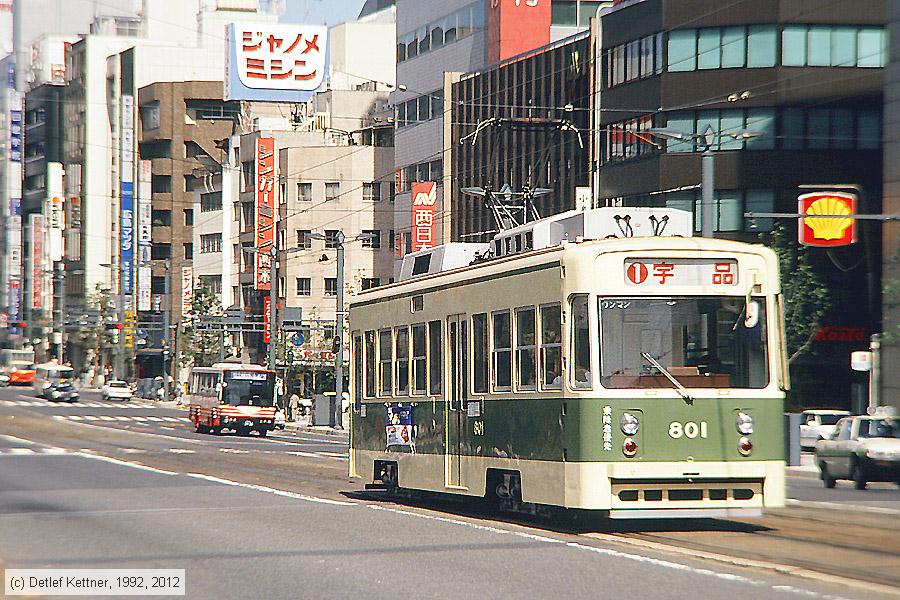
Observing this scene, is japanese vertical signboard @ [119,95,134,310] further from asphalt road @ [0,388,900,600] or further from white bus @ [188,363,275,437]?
asphalt road @ [0,388,900,600]

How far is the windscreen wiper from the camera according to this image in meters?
16.2

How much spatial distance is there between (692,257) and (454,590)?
19.4ft

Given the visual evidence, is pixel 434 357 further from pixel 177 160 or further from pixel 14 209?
pixel 14 209

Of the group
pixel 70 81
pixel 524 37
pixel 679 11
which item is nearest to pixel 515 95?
pixel 524 37

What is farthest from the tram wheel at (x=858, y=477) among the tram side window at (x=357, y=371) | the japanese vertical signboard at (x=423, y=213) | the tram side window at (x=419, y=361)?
the japanese vertical signboard at (x=423, y=213)

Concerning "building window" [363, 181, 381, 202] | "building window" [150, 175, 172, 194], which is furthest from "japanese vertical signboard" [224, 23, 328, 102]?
"building window" [150, 175, 172, 194]

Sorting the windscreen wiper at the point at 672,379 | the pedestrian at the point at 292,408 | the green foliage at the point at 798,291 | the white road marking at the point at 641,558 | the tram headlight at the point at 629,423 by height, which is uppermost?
the green foliage at the point at 798,291

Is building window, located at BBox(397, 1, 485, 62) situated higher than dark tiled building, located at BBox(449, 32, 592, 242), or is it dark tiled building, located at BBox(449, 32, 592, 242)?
building window, located at BBox(397, 1, 485, 62)

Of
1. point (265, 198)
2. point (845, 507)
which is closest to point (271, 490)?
point (845, 507)

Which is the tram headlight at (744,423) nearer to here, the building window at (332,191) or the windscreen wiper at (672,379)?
the windscreen wiper at (672,379)

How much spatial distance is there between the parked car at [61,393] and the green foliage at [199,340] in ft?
25.6

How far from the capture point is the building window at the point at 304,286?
109 metres

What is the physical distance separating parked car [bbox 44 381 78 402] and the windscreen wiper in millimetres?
85524

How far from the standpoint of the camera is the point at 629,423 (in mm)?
16047
